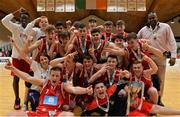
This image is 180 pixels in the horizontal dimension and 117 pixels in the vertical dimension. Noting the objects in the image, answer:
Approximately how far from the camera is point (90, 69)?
5566 mm

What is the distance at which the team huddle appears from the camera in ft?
15.9

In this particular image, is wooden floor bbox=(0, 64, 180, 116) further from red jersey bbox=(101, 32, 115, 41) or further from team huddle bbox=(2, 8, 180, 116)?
red jersey bbox=(101, 32, 115, 41)

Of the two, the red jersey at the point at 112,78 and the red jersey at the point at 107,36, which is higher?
the red jersey at the point at 107,36

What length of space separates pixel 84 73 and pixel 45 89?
2.87ft

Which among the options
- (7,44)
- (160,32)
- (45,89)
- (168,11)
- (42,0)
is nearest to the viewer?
(45,89)

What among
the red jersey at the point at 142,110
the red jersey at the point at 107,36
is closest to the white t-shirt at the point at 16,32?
the red jersey at the point at 107,36

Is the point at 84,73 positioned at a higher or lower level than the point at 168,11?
lower

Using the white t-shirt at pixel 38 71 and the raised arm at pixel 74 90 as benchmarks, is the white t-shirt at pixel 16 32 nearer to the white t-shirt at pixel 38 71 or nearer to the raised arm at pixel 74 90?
the white t-shirt at pixel 38 71

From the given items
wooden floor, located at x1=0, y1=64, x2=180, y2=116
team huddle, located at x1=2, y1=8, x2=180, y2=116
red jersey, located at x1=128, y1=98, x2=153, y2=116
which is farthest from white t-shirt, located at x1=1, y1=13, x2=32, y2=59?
red jersey, located at x1=128, y1=98, x2=153, y2=116

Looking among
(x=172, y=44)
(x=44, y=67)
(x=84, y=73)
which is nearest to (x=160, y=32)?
(x=172, y=44)

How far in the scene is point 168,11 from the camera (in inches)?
711

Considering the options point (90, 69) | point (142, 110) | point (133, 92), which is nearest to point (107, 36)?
point (90, 69)

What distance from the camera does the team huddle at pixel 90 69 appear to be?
15.9 ft

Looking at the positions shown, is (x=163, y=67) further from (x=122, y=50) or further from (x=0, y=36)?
(x=0, y=36)
